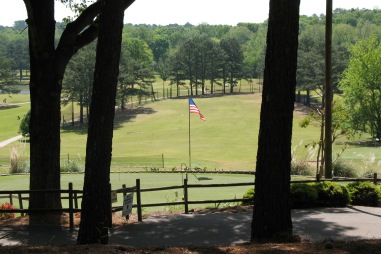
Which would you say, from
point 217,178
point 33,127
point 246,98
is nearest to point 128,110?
point 246,98

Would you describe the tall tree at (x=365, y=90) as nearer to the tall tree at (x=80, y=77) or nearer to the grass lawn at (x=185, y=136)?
the grass lawn at (x=185, y=136)

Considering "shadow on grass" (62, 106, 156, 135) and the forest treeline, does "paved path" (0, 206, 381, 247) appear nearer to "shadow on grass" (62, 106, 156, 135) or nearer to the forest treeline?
the forest treeline

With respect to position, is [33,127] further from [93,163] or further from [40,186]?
[93,163]

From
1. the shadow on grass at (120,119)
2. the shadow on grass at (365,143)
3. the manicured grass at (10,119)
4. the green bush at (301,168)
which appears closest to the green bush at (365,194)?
the green bush at (301,168)

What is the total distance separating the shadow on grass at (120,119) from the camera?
85.7m

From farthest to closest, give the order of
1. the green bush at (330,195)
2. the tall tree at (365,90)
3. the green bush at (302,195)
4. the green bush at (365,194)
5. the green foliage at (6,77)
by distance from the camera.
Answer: the green foliage at (6,77) < the tall tree at (365,90) < the green bush at (365,194) < the green bush at (330,195) < the green bush at (302,195)

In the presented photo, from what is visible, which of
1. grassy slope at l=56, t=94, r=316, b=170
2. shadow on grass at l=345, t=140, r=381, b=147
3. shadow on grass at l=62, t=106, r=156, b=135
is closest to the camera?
grassy slope at l=56, t=94, r=316, b=170

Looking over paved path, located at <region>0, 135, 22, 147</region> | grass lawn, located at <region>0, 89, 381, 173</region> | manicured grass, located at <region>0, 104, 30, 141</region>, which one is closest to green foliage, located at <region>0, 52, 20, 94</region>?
manicured grass, located at <region>0, 104, 30, 141</region>

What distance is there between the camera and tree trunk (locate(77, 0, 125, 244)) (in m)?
10.3

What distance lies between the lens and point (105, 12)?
1031 centimetres

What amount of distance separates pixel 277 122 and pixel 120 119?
273ft

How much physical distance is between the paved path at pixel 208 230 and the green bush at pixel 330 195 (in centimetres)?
63

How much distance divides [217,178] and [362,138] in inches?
1881

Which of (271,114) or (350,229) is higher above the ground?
(271,114)
